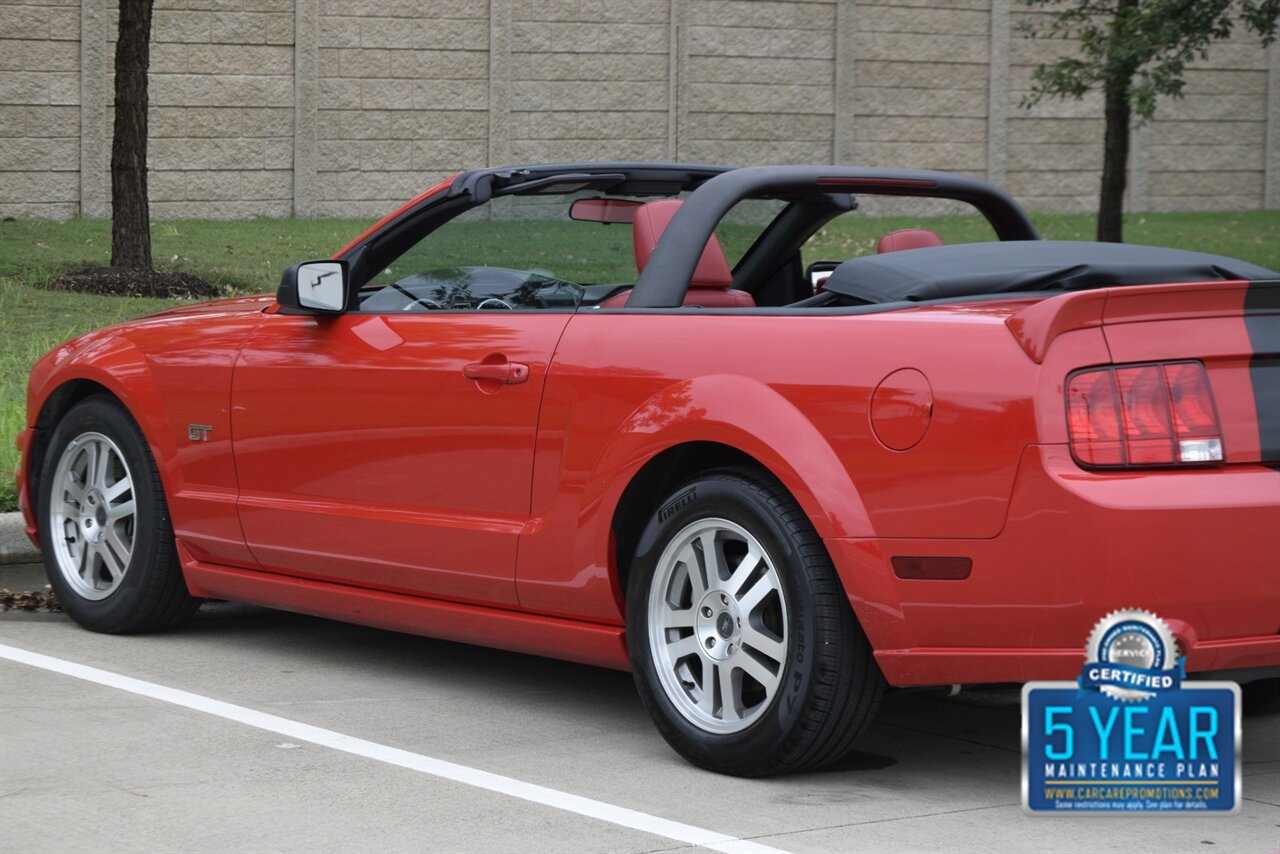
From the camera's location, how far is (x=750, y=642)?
4520mm

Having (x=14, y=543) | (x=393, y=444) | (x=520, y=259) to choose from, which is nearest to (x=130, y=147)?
(x=14, y=543)

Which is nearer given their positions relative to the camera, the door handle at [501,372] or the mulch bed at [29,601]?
the door handle at [501,372]

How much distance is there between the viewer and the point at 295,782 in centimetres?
448

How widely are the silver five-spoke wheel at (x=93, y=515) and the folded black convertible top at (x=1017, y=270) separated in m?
2.84

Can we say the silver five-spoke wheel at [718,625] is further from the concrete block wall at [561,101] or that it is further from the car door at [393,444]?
the concrete block wall at [561,101]

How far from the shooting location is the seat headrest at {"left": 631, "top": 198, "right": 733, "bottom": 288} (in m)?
5.29

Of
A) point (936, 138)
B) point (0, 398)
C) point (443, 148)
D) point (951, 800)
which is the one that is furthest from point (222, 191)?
point (951, 800)

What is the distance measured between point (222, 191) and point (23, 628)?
1633 cm

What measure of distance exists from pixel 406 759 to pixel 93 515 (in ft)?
7.36

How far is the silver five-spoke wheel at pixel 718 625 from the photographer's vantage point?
4512 mm

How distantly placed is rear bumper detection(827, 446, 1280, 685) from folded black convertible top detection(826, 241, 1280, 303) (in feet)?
2.12

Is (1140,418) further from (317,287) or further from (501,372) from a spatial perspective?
(317,287)

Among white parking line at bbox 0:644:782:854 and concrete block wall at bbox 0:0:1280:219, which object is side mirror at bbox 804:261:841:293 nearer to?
white parking line at bbox 0:644:782:854

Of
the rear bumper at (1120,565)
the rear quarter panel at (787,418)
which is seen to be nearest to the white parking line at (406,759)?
the rear quarter panel at (787,418)
